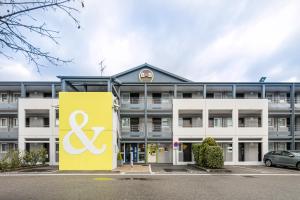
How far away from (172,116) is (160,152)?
4.13 metres

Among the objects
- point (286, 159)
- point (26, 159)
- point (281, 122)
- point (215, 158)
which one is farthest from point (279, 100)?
point (26, 159)

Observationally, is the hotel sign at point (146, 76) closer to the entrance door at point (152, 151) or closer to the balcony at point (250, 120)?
the entrance door at point (152, 151)

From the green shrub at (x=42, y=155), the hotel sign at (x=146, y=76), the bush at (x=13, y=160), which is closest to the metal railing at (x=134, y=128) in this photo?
the hotel sign at (x=146, y=76)

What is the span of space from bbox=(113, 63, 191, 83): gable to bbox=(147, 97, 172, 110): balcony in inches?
77.8

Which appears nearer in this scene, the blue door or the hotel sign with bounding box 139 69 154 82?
the blue door

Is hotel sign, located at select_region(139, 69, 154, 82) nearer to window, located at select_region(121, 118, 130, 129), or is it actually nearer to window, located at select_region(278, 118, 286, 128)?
window, located at select_region(121, 118, 130, 129)

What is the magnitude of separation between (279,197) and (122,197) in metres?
6.03

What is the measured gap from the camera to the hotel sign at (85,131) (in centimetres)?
1886

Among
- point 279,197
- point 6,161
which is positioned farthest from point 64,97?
point 279,197

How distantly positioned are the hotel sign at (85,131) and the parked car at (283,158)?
14.4 meters

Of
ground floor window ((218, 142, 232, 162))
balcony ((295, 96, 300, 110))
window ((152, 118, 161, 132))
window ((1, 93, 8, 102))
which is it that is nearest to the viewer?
ground floor window ((218, 142, 232, 162))

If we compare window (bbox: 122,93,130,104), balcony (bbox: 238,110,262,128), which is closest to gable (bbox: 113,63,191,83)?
window (bbox: 122,93,130,104)

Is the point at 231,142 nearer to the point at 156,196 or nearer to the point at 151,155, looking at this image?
the point at 151,155

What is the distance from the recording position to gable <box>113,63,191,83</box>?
1076 inches
